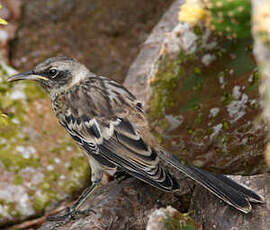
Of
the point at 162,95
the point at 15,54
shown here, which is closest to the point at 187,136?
the point at 162,95

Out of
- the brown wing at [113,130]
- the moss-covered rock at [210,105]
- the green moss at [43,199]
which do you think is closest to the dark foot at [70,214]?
the brown wing at [113,130]

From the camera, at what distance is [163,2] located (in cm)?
911

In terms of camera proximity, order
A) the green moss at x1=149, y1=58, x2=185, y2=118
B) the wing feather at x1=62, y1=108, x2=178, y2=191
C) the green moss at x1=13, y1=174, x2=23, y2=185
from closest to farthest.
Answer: the green moss at x1=149, y1=58, x2=185, y2=118, the wing feather at x1=62, y1=108, x2=178, y2=191, the green moss at x1=13, y1=174, x2=23, y2=185

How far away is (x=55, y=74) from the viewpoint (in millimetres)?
5398

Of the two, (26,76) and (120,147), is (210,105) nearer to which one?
(120,147)

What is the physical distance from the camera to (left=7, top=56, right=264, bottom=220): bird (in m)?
4.57

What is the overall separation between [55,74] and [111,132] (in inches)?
38.0

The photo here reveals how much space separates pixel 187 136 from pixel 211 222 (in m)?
0.83

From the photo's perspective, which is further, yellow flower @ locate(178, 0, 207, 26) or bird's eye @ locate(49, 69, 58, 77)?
bird's eye @ locate(49, 69, 58, 77)

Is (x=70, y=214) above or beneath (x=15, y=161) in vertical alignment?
above

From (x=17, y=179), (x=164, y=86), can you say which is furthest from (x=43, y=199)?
(x=164, y=86)

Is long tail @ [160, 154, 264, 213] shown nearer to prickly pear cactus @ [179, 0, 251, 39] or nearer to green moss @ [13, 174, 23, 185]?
prickly pear cactus @ [179, 0, 251, 39]

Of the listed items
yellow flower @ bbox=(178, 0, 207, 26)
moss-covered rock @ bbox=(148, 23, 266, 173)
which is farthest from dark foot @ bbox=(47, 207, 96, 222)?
yellow flower @ bbox=(178, 0, 207, 26)

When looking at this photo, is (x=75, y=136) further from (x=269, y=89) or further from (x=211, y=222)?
(x=269, y=89)
